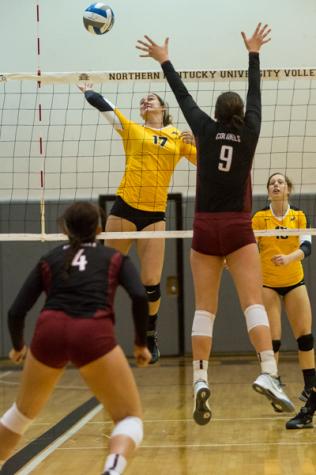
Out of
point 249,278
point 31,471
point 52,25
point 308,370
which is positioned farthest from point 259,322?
point 52,25

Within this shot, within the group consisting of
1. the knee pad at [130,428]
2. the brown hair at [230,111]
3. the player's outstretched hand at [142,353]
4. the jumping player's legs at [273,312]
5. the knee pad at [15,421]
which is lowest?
the jumping player's legs at [273,312]

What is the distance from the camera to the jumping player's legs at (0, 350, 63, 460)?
467 centimetres

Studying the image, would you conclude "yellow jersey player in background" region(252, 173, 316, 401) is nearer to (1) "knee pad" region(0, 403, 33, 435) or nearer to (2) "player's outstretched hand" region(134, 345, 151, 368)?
(2) "player's outstretched hand" region(134, 345, 151, 368)

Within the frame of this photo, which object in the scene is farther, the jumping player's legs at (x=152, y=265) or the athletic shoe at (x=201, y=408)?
the jumping player's legs at (x=152, y=265)

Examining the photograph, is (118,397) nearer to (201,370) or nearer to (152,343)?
(201,370)

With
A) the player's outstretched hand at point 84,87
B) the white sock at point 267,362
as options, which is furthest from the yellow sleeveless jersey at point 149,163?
the white sock at point 267,362

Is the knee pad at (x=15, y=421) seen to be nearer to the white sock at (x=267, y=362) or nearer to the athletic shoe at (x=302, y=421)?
the white sock at (x=267, y=362)

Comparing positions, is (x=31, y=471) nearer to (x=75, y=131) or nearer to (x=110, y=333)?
(x=110, y=333)

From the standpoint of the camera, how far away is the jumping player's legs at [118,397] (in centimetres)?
454

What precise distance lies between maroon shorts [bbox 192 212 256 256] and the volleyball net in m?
7.48

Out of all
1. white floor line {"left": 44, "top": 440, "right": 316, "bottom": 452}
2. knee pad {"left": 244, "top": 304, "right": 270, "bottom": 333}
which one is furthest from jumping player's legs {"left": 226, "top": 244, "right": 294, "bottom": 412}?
white floor line {"left": 44, "top": 440, "right": 316, "bottom": 452}

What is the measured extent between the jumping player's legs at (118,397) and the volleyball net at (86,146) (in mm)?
9465

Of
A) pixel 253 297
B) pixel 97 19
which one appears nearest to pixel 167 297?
pixel 97 19

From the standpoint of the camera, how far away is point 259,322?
6453 mm
